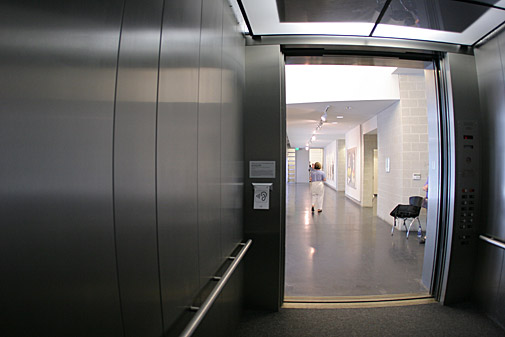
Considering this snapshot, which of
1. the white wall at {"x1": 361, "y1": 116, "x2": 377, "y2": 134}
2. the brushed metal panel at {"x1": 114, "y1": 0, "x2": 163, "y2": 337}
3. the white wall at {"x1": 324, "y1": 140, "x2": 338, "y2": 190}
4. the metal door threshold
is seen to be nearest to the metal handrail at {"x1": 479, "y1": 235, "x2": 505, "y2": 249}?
the metal door threshold

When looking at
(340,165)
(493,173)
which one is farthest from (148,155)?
(340,165)

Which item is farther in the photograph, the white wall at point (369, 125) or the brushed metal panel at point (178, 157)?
the white wall at point (369, 125)

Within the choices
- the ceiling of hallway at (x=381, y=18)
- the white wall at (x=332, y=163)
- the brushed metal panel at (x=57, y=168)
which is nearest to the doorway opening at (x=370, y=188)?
the ceiling of hallway at (x=381, y=18)

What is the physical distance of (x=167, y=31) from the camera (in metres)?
1.18

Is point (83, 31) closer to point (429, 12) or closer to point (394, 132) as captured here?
point (429, 12)

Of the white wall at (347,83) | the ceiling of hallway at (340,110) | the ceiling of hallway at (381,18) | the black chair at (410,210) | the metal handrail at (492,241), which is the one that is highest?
the white wall at (347,83)

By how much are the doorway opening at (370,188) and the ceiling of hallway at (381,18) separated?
0.40 m

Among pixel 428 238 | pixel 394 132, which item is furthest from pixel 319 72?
pixel 428 238

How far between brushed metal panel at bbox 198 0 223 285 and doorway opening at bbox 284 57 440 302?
154cm

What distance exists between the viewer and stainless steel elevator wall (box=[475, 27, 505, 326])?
2.60 m

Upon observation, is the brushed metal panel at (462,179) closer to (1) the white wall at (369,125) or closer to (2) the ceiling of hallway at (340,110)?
(2) the ceiling of hallway at (340,110)

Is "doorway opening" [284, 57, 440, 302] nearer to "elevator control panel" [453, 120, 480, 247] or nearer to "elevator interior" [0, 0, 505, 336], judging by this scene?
"elevator control panel" [453, 120, 480, 247]

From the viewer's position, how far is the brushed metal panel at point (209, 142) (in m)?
1.56

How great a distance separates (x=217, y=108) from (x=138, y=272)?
4.21ft
